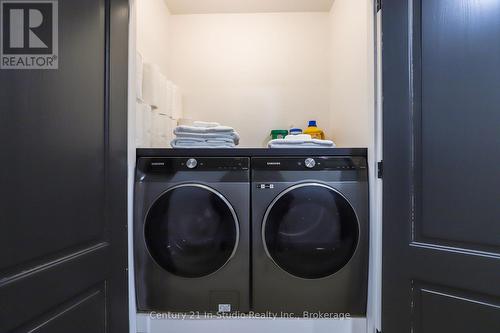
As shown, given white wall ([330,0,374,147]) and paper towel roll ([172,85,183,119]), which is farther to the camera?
paper towel roll ([172,85,183,119])

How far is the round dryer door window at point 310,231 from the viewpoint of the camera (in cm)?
130

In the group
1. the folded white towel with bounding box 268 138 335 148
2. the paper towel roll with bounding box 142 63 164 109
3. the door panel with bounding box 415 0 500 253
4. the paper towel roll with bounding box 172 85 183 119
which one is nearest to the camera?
the door panel with bounding box 415 0 500 253

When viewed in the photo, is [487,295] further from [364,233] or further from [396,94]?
[396,94]

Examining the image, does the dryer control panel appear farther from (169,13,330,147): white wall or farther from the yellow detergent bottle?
(169,13,330,147): white wall

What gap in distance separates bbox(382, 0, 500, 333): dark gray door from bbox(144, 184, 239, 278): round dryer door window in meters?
0.75

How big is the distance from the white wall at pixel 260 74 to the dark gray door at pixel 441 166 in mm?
1110

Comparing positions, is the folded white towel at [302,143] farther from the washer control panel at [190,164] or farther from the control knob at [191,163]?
the control knob at [191,163]

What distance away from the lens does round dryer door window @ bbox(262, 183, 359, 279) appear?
1.30 m

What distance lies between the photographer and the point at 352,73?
5.20ft

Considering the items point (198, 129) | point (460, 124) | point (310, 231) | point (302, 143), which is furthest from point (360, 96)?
point (198, 129)

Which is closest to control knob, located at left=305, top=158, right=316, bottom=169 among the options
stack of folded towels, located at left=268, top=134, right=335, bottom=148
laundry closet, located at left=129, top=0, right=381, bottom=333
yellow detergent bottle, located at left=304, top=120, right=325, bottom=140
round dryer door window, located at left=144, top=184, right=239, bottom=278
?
stack of folded towels, located at left=268, top=134, right=335, bottom=148

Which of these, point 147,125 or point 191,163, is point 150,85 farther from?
point 191,163

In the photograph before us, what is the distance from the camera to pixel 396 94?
1.07 meters

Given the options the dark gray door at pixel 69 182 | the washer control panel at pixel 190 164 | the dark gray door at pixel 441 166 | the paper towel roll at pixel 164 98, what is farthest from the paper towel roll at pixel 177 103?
the dark gray door at pixel 441 166
